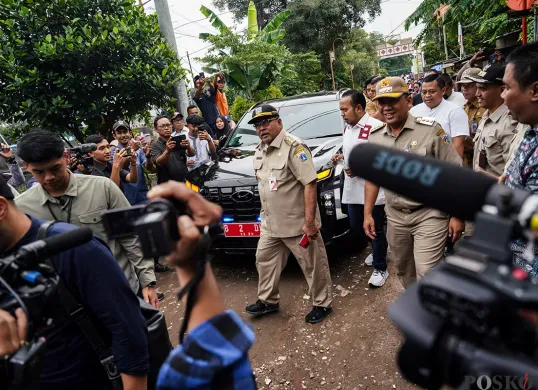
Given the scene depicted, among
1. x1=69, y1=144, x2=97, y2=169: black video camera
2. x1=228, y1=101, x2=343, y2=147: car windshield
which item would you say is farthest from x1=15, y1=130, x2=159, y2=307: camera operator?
x1=228, y1=101, x2=343, y2=147: car windshield

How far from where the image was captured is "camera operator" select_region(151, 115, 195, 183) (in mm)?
4594

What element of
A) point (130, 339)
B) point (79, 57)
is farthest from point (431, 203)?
point (79, 57)

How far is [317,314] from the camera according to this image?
3129 millimetres

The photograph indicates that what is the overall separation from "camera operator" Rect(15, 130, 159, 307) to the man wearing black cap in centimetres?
253

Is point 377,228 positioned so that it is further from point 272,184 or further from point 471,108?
point 471,108

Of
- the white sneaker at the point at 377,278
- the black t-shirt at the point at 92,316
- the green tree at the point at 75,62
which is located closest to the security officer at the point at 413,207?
the white sneaker at the point at 377,278

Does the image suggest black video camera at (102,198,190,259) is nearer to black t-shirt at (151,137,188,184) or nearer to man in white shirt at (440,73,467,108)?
black t-shirt at (151,137,188,184)

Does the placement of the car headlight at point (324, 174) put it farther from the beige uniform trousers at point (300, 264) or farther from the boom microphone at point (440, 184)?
the boom microphone at point (440, 184)

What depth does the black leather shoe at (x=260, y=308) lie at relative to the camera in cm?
329

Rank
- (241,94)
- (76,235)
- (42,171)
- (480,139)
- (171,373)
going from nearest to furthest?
(171,373) < (76,235) < (42,171) < (480,139) < (241,94)

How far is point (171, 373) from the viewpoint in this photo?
2.76 ft

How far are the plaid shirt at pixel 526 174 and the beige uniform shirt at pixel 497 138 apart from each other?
3.38 feet

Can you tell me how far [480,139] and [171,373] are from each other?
310 cm

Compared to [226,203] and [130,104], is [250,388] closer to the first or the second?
[226,203]
